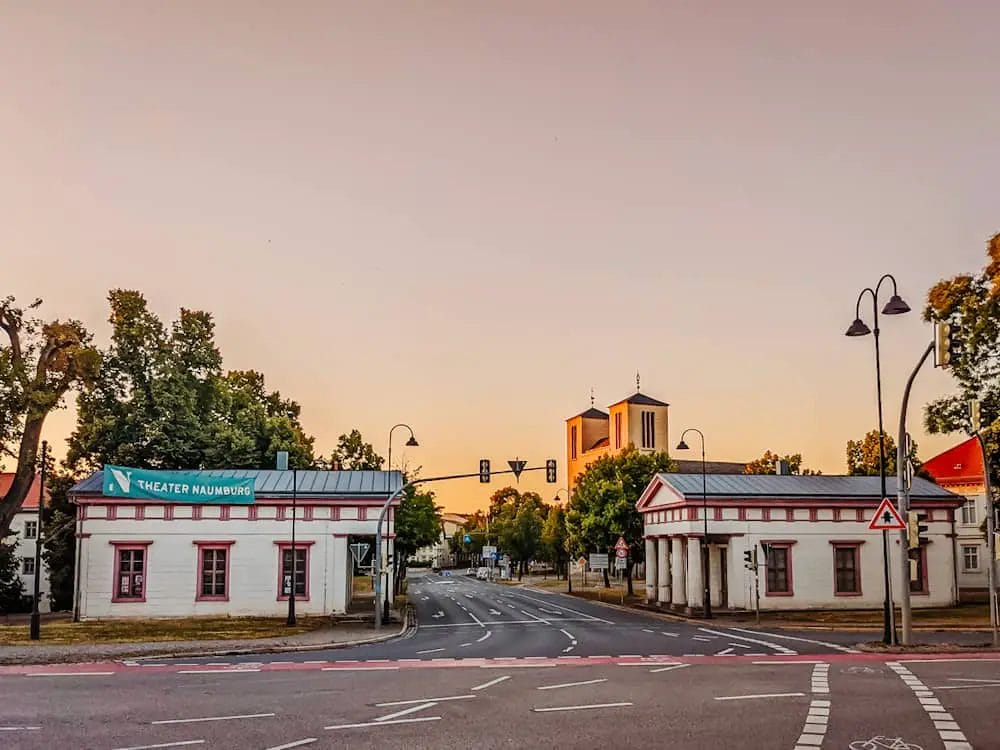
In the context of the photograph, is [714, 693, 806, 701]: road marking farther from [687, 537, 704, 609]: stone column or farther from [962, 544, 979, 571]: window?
[962, 544, 979, 571]: window

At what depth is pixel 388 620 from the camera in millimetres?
42531

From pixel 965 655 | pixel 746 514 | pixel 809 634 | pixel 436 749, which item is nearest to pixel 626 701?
pixel 436 749

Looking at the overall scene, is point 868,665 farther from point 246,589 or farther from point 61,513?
point 61,513

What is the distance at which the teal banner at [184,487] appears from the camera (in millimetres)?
44031

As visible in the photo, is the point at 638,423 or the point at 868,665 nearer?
the point at 868,665

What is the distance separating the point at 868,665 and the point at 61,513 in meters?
46.9

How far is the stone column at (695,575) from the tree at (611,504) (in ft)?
47.9

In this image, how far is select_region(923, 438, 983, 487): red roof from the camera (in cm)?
7138

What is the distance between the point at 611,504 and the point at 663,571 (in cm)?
1179

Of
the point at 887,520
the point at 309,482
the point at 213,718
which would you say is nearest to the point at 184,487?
the point at 309,482

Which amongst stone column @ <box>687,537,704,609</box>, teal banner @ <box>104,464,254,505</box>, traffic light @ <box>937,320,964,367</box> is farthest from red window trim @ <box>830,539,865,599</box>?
traffic light @ <box>937,320,964,367</box>

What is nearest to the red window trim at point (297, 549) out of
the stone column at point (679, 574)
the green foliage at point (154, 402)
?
the green foliage at point (154, 402)

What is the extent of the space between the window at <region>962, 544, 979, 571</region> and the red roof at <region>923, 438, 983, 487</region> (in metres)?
4.57

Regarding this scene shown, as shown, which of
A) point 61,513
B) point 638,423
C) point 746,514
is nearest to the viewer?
point 746,514
